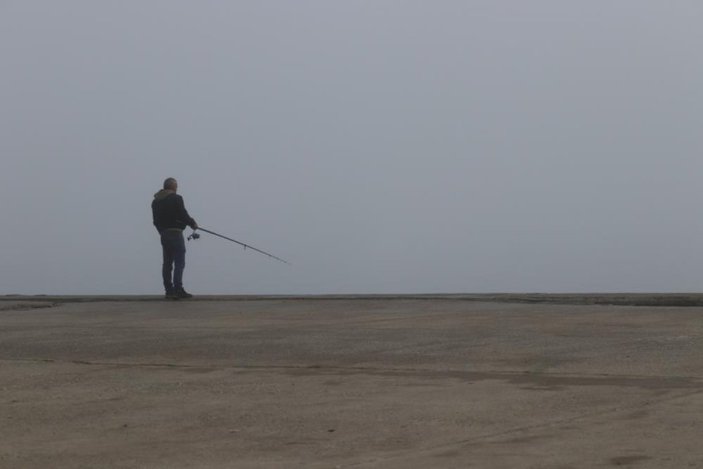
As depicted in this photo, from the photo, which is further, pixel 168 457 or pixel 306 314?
pixel 306 314

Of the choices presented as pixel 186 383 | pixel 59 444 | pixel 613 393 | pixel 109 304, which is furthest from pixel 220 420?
pixel 109 304

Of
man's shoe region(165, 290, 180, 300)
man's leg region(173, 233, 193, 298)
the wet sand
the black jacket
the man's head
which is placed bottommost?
the wet sand

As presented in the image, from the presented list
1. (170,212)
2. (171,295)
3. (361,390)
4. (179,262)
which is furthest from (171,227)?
(361,390)

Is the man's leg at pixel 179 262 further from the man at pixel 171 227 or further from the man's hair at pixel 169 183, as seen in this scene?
the man's hair at pixel 169 183

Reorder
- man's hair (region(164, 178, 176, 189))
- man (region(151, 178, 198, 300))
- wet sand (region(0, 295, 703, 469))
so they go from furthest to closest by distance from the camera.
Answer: man's hair (region(164, 178, 176, 189)), man (region(151, 178, 198, 300)), wet sand (region(0, 295, 703, 469))

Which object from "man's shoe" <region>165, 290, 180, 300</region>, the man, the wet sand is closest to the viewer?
the wet sand

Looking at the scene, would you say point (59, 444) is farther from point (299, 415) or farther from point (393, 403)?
point (393, 403)

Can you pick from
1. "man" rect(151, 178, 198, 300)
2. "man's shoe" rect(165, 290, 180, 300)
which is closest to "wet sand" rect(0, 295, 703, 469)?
"man's shoe" rect(165, 290, 180, 300)

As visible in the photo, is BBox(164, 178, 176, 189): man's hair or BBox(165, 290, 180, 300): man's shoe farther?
BBox(164, 178, 176, 189): man's hair

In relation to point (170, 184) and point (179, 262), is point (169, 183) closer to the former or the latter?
point (170, 184)

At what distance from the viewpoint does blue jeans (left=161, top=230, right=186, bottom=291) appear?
674 inches

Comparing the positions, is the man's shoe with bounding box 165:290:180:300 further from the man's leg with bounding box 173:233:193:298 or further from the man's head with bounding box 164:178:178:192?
the man's head with bounding box 164:178:178:192

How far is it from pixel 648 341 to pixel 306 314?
14.8 feet

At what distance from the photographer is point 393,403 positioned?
7.04 meters
